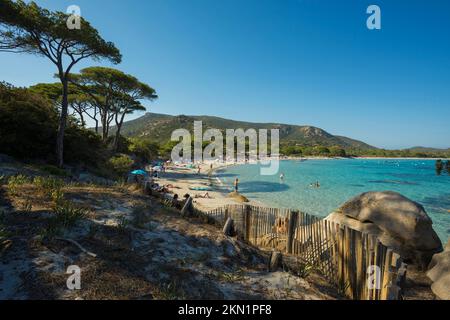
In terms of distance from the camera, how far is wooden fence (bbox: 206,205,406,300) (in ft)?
13.2

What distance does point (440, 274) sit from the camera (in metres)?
6.73

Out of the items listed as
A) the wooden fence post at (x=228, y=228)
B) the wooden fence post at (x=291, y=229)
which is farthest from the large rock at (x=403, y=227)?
the wooden fence post at (x=228, y=228)

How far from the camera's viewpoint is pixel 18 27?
1284 centimetres

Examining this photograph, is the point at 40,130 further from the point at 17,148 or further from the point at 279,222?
the point at 279,222

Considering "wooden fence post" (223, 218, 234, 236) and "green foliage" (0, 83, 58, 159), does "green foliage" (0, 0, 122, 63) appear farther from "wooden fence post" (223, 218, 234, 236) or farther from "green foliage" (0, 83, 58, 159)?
"wooden fence post" (223, 218, 234, 236)

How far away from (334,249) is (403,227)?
438cm

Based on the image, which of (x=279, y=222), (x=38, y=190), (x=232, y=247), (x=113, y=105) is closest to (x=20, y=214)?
(x=38, y=190)

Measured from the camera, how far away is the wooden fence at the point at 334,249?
4.02m

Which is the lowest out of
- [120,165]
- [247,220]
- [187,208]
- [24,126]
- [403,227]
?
[403,227]

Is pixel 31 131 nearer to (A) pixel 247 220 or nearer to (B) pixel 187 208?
(B) pixel 187 208

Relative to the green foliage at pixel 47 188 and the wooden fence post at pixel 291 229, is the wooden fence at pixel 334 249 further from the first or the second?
the green foliage at pixel 47 188

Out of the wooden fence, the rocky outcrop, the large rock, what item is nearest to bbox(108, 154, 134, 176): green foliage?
the wooden fence

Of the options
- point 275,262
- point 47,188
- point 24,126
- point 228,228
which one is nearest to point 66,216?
point 47,188

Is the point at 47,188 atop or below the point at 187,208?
atop
